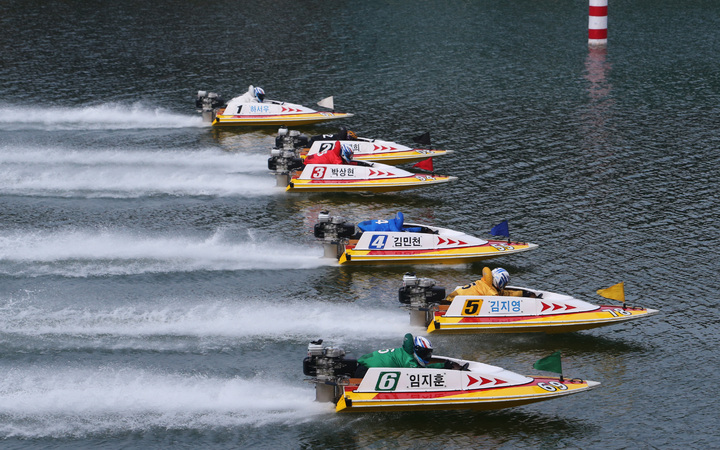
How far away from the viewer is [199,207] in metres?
47.2

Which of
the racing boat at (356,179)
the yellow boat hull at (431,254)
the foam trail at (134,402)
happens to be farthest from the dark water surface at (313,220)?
the racing boat at (356,179)

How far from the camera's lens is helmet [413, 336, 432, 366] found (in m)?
28.3

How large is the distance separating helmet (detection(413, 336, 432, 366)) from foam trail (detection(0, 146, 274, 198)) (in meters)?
21.9

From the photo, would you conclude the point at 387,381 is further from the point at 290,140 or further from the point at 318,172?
the point at 290,140

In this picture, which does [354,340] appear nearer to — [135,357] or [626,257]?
[135,357]

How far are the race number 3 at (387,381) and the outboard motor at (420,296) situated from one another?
5.36 meters

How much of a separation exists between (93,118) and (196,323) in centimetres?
3042

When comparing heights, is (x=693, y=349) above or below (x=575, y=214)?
below

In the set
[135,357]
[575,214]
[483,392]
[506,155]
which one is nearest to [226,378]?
[135,357]

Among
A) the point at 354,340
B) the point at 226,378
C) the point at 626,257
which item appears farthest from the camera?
the point at 626,257

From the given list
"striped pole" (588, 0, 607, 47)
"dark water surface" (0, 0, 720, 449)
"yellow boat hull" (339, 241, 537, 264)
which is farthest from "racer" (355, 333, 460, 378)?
"striped pole" (588, 0, 607, 47)

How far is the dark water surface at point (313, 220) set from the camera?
95.3 ft

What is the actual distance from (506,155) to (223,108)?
1802 centimetres

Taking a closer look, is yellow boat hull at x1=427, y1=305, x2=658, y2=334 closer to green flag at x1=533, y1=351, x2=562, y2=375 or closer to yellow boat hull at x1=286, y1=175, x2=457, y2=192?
green flag at x1=533, y1=351, x2=562, y2=375
